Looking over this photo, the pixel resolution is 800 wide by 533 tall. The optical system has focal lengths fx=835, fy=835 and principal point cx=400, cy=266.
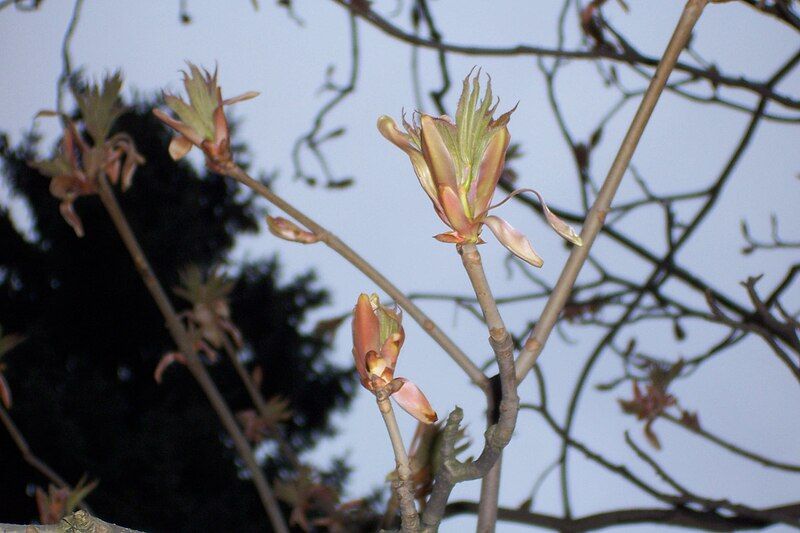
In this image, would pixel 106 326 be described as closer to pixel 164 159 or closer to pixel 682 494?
pixel 164 159

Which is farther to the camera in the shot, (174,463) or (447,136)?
(174,463)

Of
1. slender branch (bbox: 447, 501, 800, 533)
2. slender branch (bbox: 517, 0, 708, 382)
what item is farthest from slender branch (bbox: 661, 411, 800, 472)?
slender branch (bbox: 517, 0, 708, 382)

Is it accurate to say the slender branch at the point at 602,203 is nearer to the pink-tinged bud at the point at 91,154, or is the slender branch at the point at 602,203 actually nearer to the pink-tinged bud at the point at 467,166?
the pink-tinged bud at the point at 467,166

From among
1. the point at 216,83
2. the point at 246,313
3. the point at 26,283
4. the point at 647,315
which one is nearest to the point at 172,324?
the point at 216,83

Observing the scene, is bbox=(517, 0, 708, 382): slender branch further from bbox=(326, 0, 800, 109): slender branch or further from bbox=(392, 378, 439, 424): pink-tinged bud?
bbox=(326, 0, 800, 109): slender branch

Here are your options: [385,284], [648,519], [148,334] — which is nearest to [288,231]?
[385,284]

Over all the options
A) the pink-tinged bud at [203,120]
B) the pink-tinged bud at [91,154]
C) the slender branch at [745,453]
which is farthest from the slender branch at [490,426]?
the slender branch at [745,453]

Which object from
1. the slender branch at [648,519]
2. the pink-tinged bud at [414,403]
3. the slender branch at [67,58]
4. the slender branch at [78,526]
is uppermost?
the slender branch at [67,58]
